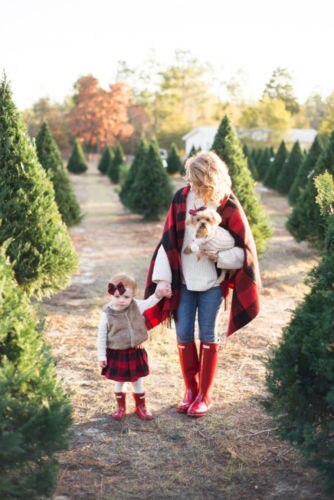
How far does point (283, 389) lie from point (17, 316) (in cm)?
147

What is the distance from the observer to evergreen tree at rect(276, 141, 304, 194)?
24.0 m

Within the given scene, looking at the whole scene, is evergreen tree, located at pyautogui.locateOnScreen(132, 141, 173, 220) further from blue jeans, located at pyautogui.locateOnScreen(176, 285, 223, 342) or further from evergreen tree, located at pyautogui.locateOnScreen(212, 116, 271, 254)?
blue jeans, located at pyautogui.locateOnScreen(176, 285, 223, 342)

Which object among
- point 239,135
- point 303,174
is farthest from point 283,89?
point 303,174

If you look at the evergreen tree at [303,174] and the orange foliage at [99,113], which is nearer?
the evergreen tree at [303,174]

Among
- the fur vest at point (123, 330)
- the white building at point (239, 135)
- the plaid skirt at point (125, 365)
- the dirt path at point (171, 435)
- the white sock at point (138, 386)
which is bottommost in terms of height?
the dirt path at point (171, 435)

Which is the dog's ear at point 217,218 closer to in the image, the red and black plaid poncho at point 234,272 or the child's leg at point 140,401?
the red and black plaid poncho at point 234,272

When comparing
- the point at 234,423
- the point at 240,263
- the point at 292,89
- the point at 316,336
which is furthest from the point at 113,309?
the point at 292,89

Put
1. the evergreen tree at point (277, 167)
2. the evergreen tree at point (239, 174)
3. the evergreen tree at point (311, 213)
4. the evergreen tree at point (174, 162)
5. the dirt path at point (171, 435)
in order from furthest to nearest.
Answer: the evergreen tree at point (174, 162) < the evergreen tree at point (277, 167) < the evergreen tree at point (311, 213) < the evergreen tree at point (239, 174) < the dirt path at point (171, 435)

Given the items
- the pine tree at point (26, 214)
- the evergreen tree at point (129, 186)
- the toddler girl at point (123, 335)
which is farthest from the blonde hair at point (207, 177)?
the evergreen tree at point (129, 186)

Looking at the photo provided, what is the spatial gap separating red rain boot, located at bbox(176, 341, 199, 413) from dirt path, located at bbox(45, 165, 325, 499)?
11 cm

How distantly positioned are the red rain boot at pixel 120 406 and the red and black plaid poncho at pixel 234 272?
1.78 feet

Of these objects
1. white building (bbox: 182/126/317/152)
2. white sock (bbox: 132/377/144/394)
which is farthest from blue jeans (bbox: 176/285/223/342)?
white building (bbox: 182/126/317/152)

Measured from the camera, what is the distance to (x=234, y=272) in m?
4.01

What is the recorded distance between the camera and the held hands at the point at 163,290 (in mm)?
3945
